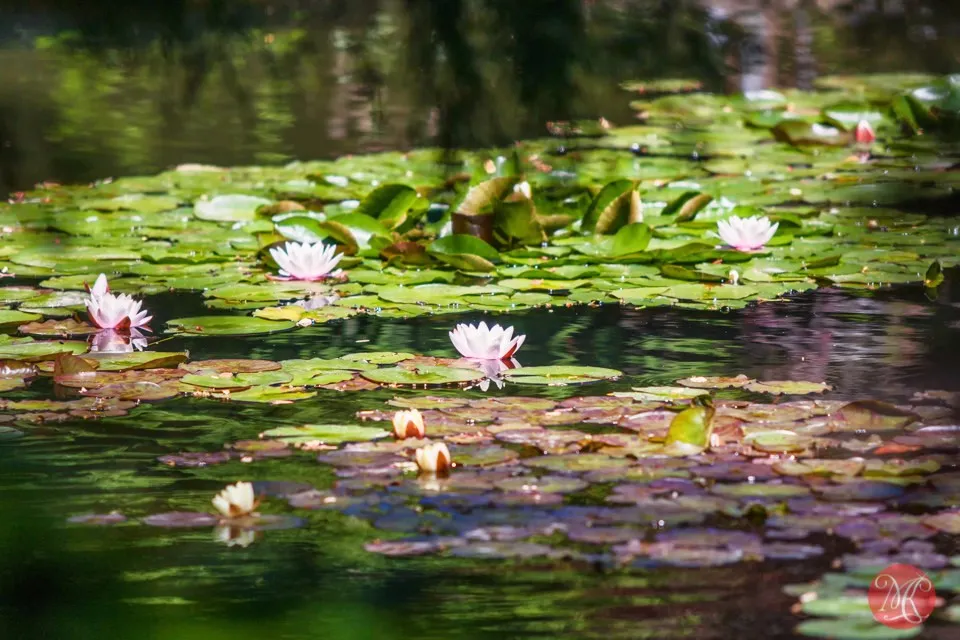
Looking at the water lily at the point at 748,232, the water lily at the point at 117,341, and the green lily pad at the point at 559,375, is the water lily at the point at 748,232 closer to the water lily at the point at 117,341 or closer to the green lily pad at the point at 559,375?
the green lily pad at the point at 559,375

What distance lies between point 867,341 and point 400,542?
1.30m

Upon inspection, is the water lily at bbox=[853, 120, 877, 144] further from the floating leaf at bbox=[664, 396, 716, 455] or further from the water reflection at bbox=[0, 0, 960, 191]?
the floating leaf at bbox=[664, 396, 716, 455]

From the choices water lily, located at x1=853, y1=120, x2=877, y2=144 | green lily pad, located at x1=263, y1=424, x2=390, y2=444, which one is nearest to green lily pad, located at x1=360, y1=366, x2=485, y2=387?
green lily pad, located at x1=263, y1=424, x2=390, y2=444

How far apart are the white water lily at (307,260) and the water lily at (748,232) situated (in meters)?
0.93

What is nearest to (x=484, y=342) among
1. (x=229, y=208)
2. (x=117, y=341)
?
(x=117, y=341)

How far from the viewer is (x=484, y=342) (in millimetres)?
2580

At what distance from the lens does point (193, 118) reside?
600 centimetres

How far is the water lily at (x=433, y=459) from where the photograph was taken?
6.63ft

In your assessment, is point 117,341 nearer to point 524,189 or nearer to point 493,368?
point 493,368

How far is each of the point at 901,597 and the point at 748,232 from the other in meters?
1.96

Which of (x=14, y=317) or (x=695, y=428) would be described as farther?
(x=14, y=317)

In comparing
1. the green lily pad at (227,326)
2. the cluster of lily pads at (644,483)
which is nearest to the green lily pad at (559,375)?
the cluster of lily pads at (644,483)

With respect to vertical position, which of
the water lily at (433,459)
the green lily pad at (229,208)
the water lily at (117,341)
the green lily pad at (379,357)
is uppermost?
the green lily pad at (229,208)

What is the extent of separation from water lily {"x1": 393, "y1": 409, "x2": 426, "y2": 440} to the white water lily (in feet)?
3.76
